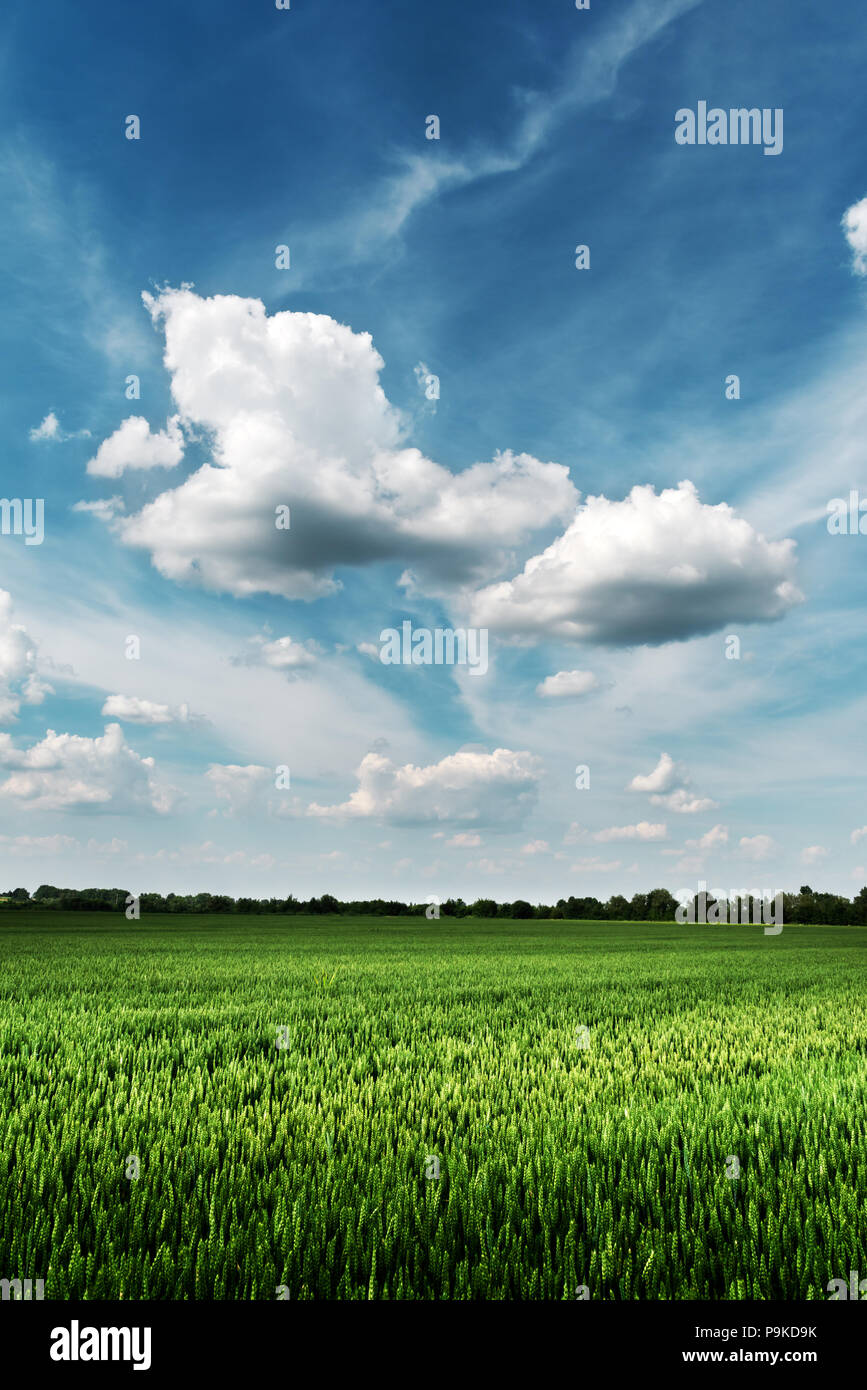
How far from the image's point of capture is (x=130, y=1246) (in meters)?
3.30

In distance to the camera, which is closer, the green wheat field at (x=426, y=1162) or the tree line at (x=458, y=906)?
the green wheat field at (x=426, y=1162)

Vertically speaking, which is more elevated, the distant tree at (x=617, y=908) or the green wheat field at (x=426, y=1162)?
the green wheat field at (x=426, y=1162)

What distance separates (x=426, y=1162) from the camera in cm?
426

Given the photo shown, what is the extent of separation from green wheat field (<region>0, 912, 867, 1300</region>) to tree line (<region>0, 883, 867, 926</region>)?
108 metres

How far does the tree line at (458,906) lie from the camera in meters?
115

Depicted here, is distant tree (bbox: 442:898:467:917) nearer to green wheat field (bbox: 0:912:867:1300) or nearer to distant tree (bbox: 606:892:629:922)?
distant tree (bbox: 606:892:629:922)

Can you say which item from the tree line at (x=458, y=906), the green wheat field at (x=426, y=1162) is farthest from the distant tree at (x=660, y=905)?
the green wheat field at (x=426, y=1162)

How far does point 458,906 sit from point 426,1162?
148m

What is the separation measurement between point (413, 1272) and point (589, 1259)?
0.82 m

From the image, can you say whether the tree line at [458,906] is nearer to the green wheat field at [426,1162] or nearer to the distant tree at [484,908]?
the distant tree at [484,908]

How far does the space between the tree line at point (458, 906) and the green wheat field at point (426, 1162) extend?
107559 mm

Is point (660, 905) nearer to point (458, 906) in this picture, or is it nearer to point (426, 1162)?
point (458, 906)
